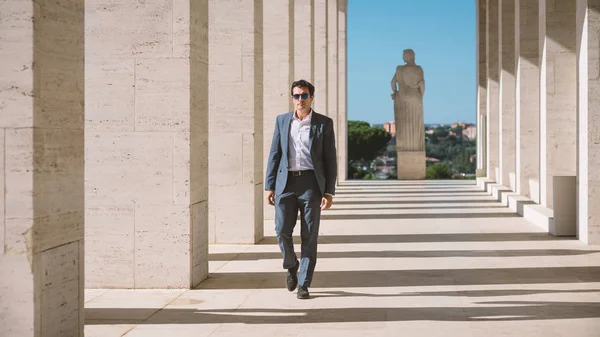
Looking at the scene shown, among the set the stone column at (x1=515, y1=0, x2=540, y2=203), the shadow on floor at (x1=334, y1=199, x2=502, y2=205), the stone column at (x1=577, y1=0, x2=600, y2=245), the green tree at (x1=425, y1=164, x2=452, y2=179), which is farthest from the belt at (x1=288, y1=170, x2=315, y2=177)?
the green tree at (x1=425, y1=164, x2=452, y2=179)

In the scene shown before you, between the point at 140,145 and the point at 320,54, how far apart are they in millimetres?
17930

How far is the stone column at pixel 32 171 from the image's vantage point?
5.14 meters

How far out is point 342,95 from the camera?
33.7 m

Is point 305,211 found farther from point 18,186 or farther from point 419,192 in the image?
point 419,192

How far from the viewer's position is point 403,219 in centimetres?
1588

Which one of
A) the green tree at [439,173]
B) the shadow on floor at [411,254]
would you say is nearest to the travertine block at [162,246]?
the shadow on floor at [411,254]

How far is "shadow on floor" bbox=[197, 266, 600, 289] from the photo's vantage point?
8594mm

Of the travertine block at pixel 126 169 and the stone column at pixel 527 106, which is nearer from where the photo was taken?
the travertine block at pixel 126 169

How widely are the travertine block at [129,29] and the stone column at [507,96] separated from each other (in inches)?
614

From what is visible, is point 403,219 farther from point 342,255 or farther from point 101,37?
point 101,37

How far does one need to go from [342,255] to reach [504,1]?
14.0 metres

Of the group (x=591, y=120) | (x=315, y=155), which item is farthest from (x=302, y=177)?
(x=591, y=120)

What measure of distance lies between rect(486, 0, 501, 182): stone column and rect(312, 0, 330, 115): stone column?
5.38m

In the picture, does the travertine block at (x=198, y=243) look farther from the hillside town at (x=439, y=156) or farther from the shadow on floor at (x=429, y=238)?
the hillside town at (x=439, y=156)
